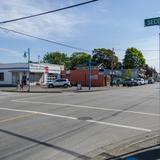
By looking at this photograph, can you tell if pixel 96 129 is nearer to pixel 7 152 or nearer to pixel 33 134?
pixel 33 134

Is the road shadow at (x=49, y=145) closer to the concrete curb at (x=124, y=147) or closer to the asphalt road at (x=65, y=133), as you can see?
the asphalt road at (x=65, y=133)

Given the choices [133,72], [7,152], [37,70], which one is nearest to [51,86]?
[37,70]

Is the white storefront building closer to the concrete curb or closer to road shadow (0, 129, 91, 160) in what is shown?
road shadow (0, 129, 91, 160)

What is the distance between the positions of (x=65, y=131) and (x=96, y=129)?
4.00 ft

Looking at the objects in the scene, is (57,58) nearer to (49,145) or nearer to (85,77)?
(85,77)

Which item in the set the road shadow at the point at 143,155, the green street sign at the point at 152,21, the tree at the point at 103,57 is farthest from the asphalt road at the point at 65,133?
the tree at the point at 103,57

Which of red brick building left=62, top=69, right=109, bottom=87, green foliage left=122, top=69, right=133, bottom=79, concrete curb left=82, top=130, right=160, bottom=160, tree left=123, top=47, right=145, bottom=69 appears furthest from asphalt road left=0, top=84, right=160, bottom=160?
tree left=123, top=47, right=145, bottom=69

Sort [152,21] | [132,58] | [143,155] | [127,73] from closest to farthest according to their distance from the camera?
1. [143,155]
2. [152,21]
3. [127,73]
4. [132,58]

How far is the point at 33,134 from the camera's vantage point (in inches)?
453

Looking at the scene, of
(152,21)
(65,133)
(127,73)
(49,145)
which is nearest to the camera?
(49,145)

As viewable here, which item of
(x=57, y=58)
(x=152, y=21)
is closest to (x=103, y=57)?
(x=57, y=58)

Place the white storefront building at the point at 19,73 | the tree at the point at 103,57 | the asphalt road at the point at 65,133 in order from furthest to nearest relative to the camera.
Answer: the tree at the point at 103,57
the white storefront building at the point at 19,73
the asphalt road at the point at 65,133

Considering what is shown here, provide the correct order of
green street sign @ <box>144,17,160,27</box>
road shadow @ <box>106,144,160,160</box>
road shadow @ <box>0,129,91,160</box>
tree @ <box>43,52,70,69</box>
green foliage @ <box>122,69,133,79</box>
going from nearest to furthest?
road shadow @ <box>106,144,160,160</box>, road shadow @ <box>0,129,91,160</box>, green street sign @ <box>144,17,160,27</box>, green foliage @ <box>122,69,133,79</box>, tree @ <box>43,52,70,69</box>

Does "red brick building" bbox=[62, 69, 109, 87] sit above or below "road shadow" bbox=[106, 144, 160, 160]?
above
